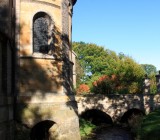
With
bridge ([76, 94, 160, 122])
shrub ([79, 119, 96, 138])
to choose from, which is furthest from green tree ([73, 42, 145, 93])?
shrub ([79, 119, 96, 138])

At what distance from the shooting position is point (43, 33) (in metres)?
15.2

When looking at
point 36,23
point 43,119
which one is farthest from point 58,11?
point 43,119

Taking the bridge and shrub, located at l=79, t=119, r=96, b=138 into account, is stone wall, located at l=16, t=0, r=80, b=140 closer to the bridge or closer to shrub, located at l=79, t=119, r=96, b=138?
shrub, located at l=79, t=119, r=96, b=138

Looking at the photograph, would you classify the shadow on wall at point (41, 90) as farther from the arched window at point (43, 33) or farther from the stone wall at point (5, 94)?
the stone wall at point (5, 94)

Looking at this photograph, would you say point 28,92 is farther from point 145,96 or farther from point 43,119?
point 145,96

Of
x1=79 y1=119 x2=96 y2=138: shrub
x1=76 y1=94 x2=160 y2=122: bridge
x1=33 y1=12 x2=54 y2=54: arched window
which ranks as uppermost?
x1=33 y1=12 x2=54 y2=54: arched window

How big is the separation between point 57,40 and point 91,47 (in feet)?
140

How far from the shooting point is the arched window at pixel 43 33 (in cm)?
1491

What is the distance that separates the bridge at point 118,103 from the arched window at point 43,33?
30.4ft

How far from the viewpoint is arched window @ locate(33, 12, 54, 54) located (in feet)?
48.9

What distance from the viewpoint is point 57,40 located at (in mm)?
14984

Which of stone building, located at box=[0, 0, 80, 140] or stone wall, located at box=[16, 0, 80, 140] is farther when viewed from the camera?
stone wall, located at box=[16, 0, 80, 140]

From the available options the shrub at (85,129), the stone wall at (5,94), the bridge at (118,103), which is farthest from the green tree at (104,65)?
the stone wall at (5,94)

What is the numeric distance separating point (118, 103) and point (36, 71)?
11.8m
